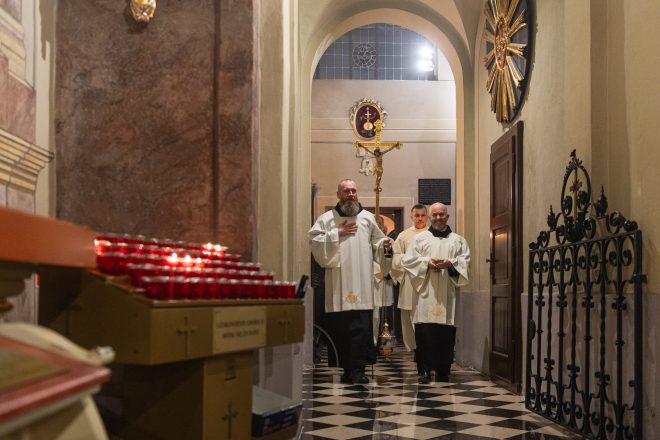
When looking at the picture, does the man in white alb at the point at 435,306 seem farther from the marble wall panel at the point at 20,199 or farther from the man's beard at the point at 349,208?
the marble wall panel at the point at 20,199

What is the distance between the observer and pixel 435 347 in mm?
7949

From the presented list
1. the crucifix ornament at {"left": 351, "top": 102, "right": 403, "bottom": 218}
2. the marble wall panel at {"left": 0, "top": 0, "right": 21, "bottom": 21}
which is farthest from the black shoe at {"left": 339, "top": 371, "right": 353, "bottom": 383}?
the crucifix ornament at {"left": 351, "top": 102, "right": 403, "bottom": 218}

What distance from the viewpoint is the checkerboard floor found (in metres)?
4.77

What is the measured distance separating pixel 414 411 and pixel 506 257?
2.25 metres

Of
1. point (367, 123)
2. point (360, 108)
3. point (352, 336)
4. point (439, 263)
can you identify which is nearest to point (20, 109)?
point (352, 336)

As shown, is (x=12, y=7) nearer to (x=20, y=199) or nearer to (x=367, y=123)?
(x=20, y=199)

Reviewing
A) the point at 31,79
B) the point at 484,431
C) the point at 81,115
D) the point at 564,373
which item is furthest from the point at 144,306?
the point at 564,373

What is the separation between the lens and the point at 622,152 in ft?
14.9

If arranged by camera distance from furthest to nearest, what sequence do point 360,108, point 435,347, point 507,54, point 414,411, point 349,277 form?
point 360,108
point 435,347
point 349,277
point 507,54
point 414,411

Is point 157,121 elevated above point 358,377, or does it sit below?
above

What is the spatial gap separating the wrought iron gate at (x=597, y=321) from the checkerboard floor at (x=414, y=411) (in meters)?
0.31

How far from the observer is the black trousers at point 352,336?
24.7 ft

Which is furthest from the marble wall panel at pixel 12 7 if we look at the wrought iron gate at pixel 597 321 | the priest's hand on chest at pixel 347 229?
the priest's hand on chest at pixel 347 229

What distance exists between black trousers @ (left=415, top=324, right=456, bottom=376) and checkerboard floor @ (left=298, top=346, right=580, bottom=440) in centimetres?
21
